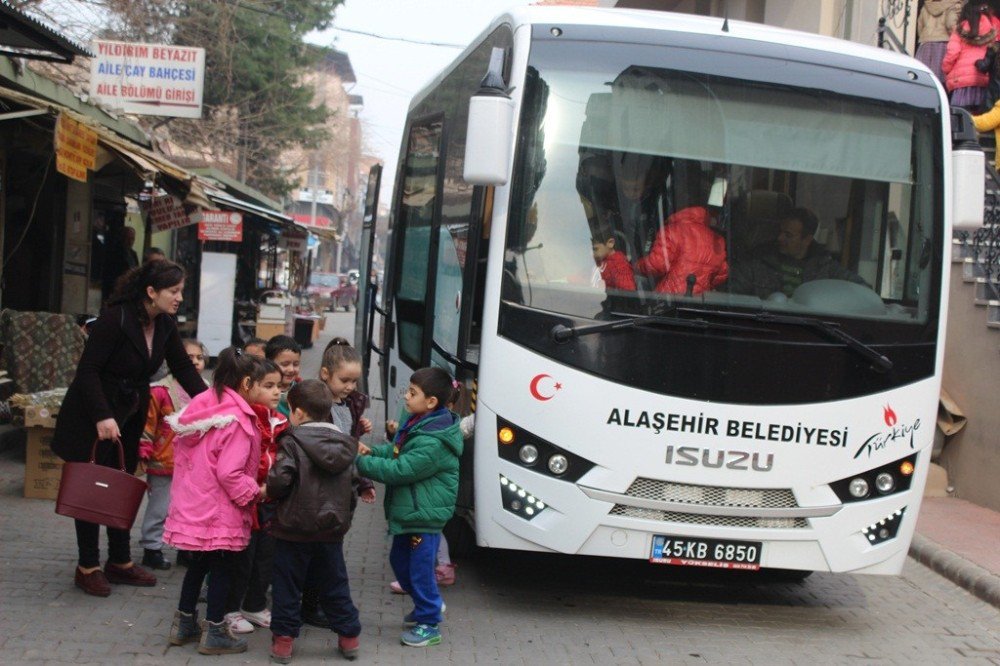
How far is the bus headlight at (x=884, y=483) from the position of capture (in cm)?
656

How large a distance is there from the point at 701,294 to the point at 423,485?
1811 mm

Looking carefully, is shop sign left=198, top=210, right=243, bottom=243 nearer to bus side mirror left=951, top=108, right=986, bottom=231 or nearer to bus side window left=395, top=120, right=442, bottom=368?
bus side window left=395, top=120, right=442, bottom=368

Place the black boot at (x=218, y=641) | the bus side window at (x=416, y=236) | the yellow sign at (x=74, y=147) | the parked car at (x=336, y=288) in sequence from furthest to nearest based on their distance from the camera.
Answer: the parked car at (x=336, y=288) < the yellow sign at (x=74, y=147) < the bus side window at (x=416, y=236) < the black boot at (x=218, y=641)

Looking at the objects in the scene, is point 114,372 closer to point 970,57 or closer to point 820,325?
point 820,325

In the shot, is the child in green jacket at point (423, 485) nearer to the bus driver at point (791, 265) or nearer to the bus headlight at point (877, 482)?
the bus driver at point (791, 265)

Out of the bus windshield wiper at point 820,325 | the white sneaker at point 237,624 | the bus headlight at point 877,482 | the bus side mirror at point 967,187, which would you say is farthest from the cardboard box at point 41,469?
the bus side mirror at point 967,187

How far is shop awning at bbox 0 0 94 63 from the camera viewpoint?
8695 millimetres

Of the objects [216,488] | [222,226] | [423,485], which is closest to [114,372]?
[216,488]

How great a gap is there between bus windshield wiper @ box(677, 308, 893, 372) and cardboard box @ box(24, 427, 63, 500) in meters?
5.00

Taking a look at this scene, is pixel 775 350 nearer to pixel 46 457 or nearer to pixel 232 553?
pixel 232 553

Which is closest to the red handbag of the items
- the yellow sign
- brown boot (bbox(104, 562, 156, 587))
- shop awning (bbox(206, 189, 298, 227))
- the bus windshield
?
brown boot (bbox(104, 562, 156, 587))

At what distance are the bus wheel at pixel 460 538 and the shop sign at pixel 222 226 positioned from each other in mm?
14580

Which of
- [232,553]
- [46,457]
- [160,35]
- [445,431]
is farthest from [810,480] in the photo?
[160,35]

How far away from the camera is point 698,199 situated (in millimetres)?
6430
